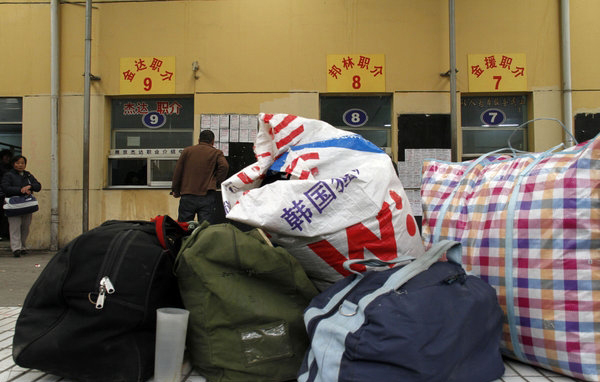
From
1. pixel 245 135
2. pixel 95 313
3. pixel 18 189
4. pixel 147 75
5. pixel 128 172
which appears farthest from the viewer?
pixel 128 172

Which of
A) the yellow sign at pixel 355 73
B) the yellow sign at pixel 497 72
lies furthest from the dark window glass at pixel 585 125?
the yellow sign at pixel 355 73

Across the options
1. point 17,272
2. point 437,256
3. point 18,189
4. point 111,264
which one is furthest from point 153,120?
point 437,256

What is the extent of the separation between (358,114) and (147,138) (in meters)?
3.19

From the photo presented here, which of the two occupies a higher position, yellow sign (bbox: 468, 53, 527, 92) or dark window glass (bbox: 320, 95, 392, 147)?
yellow sign (bbox: 468, 53, 527, 92)

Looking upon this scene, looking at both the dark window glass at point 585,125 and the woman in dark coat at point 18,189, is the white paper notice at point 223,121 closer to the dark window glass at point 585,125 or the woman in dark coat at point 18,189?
the woman in dark coat at point 18,189

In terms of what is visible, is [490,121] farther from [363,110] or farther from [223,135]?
[223,135]

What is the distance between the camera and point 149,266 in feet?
5.15

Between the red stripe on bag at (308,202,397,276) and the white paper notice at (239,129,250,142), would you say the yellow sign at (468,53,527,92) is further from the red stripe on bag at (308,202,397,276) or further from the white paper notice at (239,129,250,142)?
the red stripe on bag at (308,202,397,276)

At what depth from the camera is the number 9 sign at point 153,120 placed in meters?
6.08

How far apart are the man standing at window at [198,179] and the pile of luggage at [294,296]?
8.97 ft

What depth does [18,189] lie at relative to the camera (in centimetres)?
539

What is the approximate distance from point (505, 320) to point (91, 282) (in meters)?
1.60

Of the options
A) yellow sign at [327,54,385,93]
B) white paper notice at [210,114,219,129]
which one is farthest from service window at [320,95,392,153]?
white paper notice at [210,114,219,129]

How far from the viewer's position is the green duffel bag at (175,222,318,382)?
1.53 m
